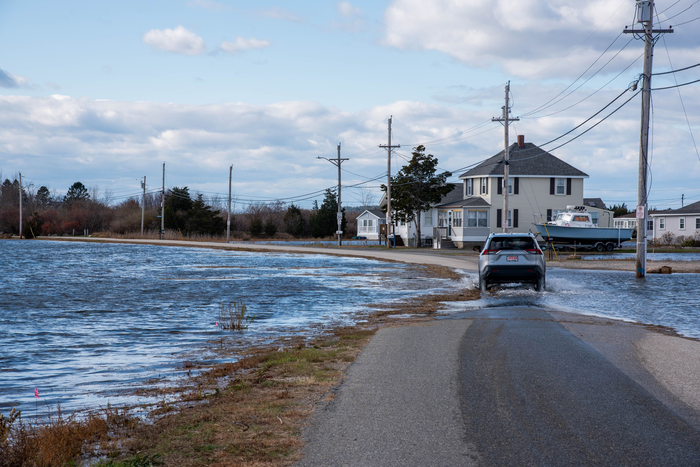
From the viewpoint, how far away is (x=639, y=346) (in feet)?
34.7

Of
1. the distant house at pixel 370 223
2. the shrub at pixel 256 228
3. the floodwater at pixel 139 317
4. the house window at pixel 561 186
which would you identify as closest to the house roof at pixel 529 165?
the house window at pixel 561 186

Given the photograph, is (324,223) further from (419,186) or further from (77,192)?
(77,192)

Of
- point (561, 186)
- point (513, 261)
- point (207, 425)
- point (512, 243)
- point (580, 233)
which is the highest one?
point (561, 186)

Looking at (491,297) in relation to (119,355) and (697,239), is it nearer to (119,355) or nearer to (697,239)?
(119,355)

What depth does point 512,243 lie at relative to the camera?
19.6 meters

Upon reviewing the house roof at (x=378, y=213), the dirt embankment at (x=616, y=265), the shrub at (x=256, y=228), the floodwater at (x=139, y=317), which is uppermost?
the house roof at (x=378, y=213)

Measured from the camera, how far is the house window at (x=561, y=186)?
184 ft

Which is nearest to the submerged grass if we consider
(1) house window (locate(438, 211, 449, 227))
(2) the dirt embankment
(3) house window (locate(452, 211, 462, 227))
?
(2) the dirt embankment

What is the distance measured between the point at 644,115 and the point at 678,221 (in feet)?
153

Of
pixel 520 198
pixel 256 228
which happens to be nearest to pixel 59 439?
pixel 520 198

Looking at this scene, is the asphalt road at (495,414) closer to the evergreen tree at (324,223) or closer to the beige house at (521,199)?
the beige house at (521,199)

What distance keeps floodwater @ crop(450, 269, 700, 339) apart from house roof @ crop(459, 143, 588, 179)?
1153 inches

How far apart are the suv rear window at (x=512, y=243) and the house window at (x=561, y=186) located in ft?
128

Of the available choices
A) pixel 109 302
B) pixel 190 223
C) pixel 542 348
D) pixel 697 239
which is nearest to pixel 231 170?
pixel 190 223
